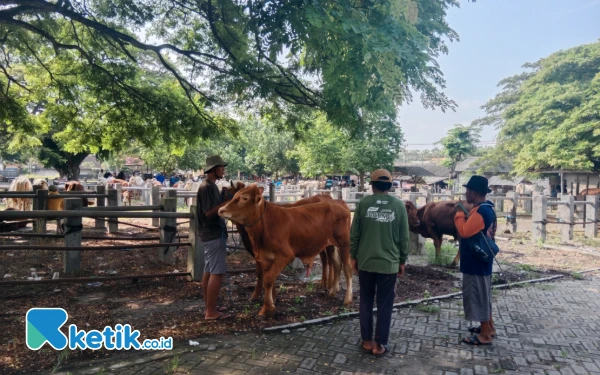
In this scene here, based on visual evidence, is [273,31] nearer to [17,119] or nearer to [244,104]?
[244,104]

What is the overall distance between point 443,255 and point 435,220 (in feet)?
3.40

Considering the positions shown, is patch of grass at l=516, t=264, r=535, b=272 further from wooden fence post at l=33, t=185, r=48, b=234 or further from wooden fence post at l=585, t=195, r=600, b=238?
wooden fence post at l=33, t=185, r=48, b=234

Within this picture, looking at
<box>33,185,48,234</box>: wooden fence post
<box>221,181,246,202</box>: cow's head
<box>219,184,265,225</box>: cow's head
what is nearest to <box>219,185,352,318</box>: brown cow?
<box>219,184,265,225</box>: cow's head

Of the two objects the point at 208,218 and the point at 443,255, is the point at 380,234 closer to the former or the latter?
the point at 208,218

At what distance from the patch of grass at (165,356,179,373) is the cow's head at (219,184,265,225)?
1520 millimetres

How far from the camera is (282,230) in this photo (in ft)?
17.8

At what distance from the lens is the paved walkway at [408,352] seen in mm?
4035

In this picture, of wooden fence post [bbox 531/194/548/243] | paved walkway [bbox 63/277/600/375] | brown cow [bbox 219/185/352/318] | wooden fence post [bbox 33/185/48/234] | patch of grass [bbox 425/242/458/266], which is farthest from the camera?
wooden fence post [bbox 531/194/548/243]

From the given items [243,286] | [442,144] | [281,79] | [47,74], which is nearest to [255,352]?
[243,286]

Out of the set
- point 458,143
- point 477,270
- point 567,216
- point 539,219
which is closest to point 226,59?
point 477,270

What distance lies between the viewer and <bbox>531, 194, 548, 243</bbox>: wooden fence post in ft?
41.6

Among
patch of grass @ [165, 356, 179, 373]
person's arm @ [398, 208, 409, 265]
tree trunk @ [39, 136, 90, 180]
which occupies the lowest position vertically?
patch of grass @ [165, 356, 179, 373]

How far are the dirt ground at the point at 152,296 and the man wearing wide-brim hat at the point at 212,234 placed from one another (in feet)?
1.08

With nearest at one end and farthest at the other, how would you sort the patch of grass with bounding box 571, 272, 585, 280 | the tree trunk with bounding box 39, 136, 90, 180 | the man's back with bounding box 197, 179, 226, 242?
1. the man's back with bounding box 197, 179, 226, 242
2. the patch of grass with bounding box 571, 272, 585, 280
3. the tree trunk with bounding box 39, 136, 90, 180
